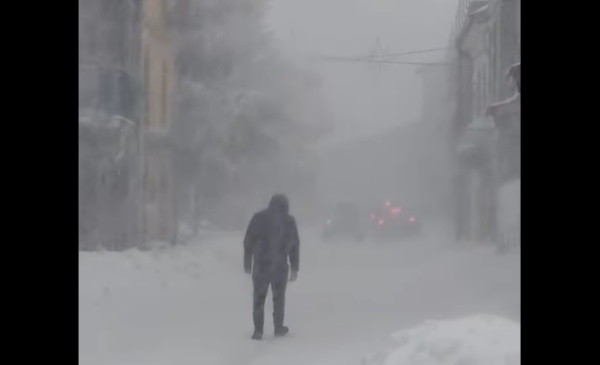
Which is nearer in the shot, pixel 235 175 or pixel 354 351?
pixel 354 351

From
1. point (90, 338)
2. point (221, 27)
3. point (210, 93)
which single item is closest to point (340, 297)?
point (90, 338)

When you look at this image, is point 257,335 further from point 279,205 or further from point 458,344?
point 458,344

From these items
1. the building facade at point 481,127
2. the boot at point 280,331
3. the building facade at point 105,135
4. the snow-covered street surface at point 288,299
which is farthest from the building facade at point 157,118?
the boot at point 280,331

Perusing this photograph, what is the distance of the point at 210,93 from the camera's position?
11.5 meters

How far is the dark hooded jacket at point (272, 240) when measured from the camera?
6.41m

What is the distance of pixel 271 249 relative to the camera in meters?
6.43

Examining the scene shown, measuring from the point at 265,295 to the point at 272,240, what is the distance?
1.60 ft

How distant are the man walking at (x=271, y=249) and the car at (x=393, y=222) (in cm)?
327

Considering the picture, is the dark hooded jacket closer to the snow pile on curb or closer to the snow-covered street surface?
the snow-covered street surface

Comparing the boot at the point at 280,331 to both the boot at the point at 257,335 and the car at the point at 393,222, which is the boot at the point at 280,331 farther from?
the car at the point at 393,222

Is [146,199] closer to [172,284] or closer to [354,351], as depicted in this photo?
[172,284]

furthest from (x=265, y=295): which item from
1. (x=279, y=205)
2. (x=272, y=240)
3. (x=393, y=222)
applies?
(x=393, y=222)
